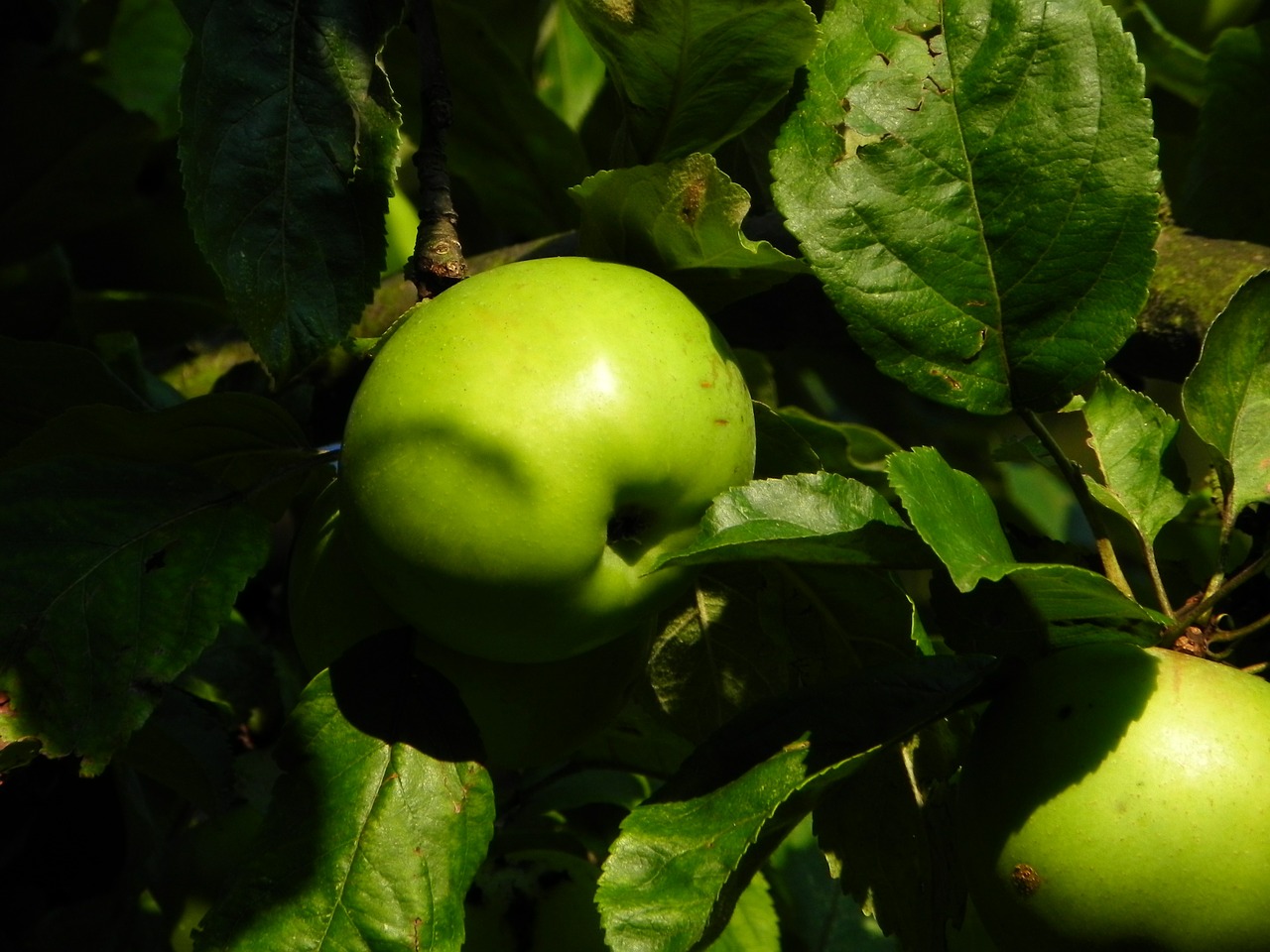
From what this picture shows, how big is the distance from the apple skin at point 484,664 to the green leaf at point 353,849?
0.07 m

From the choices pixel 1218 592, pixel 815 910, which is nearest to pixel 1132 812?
pixel 1218 592

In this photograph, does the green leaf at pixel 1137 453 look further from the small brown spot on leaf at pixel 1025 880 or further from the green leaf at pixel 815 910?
the green leaf at pixel 815 910

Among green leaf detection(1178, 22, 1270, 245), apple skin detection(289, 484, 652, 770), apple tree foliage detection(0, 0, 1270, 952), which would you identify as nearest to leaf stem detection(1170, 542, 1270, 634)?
apple tree foliage detection(0, 0, 1270, 952)

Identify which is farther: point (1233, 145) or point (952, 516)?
point (1233, 145)

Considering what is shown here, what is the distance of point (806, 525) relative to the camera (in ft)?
2.67

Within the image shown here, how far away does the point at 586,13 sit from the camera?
975 millimetres

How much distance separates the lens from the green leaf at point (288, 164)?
3.15ft

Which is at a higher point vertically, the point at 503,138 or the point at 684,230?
the point at 684,230

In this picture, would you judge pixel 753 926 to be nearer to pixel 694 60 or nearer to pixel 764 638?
pixel 764 638

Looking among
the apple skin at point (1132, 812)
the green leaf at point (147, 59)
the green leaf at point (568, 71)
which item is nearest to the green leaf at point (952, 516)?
the apple skin at point (1132, 812)

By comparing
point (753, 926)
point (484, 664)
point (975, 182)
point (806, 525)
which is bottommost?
point (753, 926)

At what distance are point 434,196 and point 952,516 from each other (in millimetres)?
492

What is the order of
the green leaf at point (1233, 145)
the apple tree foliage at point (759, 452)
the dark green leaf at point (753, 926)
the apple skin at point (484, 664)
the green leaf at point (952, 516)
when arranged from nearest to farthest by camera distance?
the green leaf at point (952, 516) < the apple tree foliage at point (759, 452) < the apple skin at point (484, 664) < the dark green leaf at point (753, 926) < the green leaf at point (1233, 145)

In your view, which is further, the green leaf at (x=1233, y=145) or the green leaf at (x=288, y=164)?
the green leaf at (x=1233, y=145)
